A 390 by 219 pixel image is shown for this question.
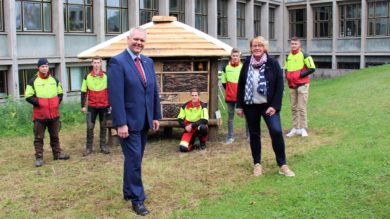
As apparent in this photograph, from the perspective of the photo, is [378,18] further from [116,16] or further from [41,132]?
[41,132]

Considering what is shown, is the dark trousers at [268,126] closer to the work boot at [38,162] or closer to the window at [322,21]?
the work boot at [38,162]

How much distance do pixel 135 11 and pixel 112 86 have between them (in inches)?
704

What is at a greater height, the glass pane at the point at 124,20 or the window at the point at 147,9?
the window at the point at 147,9

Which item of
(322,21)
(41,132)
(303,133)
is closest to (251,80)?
(303,133)

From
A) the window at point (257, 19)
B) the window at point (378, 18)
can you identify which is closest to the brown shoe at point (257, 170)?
the window at point (378, 18)

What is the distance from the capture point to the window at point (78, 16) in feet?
65.7

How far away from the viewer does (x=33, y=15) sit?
61.2 ft

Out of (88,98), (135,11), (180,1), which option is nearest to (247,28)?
(180,1)

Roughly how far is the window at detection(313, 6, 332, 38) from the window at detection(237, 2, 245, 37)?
19.1 ft

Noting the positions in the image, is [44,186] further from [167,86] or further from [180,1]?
[180,1]

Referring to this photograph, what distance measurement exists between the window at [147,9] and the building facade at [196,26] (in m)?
0.05

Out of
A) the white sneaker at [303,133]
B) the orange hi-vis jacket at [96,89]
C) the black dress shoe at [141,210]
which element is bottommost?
the black dress shoe at [141,210]

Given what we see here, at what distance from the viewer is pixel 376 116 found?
37.1 ft

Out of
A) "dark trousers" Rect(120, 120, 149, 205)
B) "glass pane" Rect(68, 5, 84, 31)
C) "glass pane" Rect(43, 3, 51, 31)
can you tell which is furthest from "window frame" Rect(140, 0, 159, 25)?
"dark trousers" Rect(120, 120, 149, 205)
